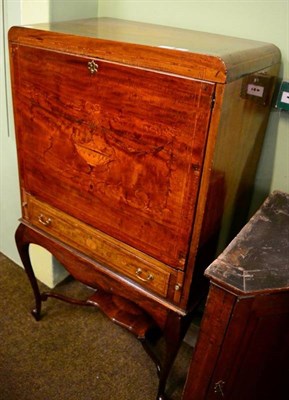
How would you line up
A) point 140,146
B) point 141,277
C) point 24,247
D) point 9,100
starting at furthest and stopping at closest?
1. point 9,100
2. point 24,247
3. point 141,277
4. point 140,146

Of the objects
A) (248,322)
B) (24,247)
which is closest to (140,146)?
(248,322)

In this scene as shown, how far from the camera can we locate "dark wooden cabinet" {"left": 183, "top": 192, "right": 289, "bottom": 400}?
82cm

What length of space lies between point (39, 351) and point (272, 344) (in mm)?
1115

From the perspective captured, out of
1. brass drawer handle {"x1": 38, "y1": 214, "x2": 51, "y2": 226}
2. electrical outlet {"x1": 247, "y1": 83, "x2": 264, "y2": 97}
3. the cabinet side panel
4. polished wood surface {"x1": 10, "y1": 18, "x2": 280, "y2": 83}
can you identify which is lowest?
brass drawer handle {"x1": 38, "y1": 214, "x2": 51, "y2": 226}

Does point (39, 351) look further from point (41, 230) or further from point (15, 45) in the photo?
point (15, 45)

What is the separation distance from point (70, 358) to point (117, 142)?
1102 millimetres

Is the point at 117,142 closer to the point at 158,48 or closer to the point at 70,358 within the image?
the point at 158,48

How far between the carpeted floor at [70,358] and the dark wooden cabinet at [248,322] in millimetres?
567

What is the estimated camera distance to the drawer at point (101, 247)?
1.08m

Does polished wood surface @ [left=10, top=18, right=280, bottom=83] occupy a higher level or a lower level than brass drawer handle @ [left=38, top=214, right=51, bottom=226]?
higher

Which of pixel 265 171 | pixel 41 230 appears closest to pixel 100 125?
pixel 41 230

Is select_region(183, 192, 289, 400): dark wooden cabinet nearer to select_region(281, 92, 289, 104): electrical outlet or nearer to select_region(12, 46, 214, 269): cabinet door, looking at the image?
select_region(12, 46, 214, 269): cabinet door

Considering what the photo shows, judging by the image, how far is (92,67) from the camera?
3.14 feet

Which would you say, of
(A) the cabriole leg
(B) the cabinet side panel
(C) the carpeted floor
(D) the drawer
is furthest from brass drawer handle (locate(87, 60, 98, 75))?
(C) the carpeted floor
